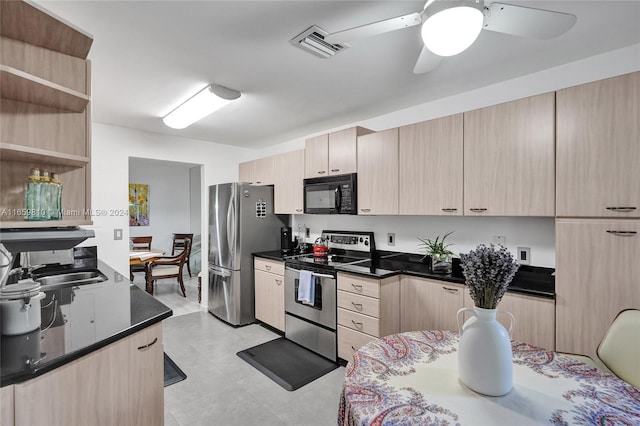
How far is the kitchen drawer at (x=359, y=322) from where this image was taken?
250cm

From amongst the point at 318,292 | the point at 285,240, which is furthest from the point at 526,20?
the point at 285,240

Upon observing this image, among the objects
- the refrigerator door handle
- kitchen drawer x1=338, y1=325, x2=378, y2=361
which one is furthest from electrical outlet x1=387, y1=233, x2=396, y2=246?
the refrigerator door handle

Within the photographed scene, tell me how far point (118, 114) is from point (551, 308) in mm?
4091

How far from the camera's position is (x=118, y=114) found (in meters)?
3.15

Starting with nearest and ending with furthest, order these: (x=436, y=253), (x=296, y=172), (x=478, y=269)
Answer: (x=478, y=269) → (x=436, y=253) → (x=296, y=172)

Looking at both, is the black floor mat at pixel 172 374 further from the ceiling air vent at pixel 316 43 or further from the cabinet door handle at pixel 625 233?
the cabinet door handle at pixel 625 233

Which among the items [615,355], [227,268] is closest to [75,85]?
[227,268]

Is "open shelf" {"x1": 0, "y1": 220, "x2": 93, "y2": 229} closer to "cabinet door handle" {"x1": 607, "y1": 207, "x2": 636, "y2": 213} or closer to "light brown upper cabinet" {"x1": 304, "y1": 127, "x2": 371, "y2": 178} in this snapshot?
"light brown upper cabinet" {"x1": 304, "y1": 127, "x2": 371, "y2": 178}

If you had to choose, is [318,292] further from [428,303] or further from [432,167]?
[432,167]

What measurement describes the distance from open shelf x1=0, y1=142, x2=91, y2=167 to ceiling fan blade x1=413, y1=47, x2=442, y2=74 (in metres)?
1.80

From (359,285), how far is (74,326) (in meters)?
1.92

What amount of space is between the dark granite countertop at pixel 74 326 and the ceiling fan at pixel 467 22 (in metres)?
1.63

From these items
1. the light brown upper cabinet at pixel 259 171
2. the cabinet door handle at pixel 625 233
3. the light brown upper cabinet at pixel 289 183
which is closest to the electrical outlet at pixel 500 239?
the cabinet door handle at pixel 625 233

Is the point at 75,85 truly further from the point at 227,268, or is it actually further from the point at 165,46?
the point at 227,268
